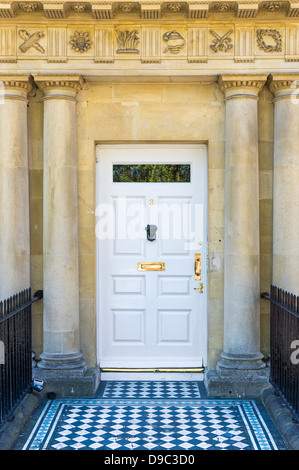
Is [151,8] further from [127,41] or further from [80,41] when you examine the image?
[80,41]

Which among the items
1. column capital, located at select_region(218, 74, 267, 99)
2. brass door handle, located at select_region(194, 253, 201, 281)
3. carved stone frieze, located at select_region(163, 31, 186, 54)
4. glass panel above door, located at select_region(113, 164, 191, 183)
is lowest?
brass door handle, located at select_region(194, 253, 201, 281)

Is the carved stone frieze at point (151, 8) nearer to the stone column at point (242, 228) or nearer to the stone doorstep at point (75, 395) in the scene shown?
the stone column at point (242, 228)

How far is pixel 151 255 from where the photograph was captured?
7.30m

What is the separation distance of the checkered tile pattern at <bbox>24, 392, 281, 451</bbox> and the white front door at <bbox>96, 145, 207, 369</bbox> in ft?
2.88

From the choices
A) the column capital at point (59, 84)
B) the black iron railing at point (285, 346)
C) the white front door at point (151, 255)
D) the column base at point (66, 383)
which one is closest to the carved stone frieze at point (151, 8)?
the column capital at point (59, 84)

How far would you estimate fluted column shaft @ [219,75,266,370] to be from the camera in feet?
22.3

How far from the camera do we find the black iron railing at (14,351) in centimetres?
545

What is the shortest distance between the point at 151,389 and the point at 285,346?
1.79 metres

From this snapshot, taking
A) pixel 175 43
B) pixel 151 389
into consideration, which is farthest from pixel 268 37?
pixel 151 389

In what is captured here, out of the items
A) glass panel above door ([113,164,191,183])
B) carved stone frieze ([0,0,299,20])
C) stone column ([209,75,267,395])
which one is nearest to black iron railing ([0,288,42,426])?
glass panel above door ([113,164,191,183])

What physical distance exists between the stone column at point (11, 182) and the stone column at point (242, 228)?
2.33 metres

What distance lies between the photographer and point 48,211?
6.85 metres

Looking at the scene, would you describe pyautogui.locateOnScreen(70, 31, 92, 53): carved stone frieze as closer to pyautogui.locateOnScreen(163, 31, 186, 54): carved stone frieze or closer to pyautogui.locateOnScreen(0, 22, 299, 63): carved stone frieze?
pyautogui.locateOnScreen(0, 22, 299, 63): carved stone frieze
